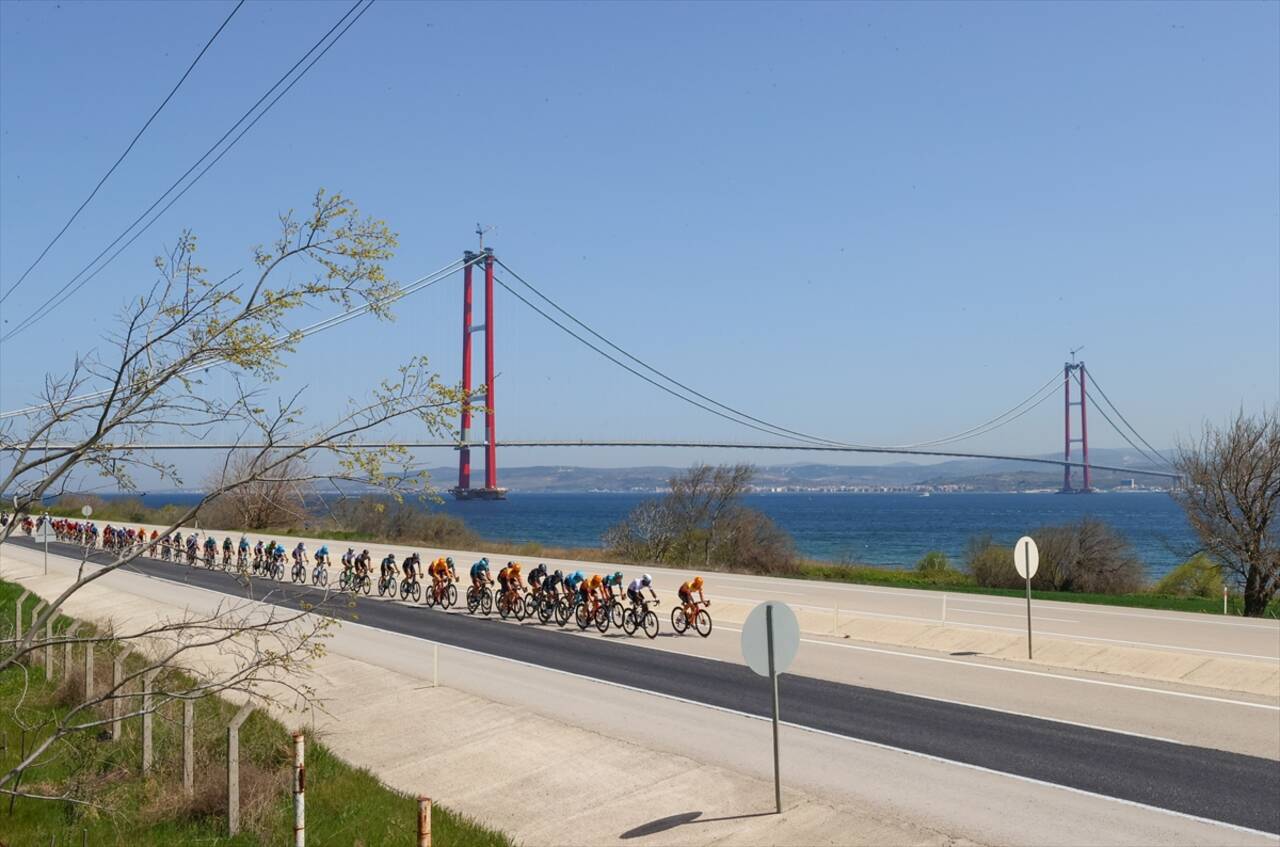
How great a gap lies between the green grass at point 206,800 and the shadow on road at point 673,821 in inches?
Answer: 51.5

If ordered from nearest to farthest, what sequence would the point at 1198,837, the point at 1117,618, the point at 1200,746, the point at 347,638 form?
1. the point at 1198,837
2. the point at 1200,746
3. the point at 347,638
4. the point at 1117,618

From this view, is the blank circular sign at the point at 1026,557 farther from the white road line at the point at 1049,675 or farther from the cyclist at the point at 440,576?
the cyclist at the point at 440,576

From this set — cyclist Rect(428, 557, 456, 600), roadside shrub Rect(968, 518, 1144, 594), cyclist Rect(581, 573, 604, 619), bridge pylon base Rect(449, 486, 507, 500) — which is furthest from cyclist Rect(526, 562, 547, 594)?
bridge pylon base Rect(449, 486, 507, 500)

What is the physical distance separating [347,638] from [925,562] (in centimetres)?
3690

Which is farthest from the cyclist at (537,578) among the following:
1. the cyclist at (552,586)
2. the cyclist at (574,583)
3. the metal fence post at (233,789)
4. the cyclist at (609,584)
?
the metal fence post at (233,789)

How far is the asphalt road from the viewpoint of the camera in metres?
11.5

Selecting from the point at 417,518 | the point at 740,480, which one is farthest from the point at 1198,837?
the point at 417,518

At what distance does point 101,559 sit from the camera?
4519cm

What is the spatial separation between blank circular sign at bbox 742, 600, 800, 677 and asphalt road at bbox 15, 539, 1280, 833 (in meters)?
3.43

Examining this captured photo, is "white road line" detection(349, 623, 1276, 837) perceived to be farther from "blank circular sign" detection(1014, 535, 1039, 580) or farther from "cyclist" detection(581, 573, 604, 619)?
"blank circular sign" detection(1014, 535, 1039, 580)

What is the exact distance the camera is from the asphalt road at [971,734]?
37.7 feet

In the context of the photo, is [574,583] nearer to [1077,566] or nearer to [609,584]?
[609,584]

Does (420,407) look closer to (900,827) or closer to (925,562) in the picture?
(900,827)

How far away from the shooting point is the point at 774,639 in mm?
10906
